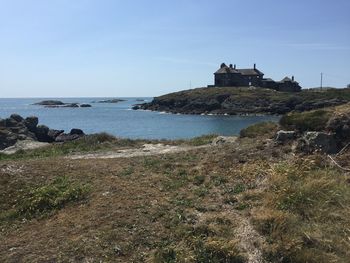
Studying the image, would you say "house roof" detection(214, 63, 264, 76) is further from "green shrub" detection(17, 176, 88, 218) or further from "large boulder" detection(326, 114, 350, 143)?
"green shrub" detection(17, 176, 88, 218)

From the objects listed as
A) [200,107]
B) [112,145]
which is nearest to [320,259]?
[112,145]

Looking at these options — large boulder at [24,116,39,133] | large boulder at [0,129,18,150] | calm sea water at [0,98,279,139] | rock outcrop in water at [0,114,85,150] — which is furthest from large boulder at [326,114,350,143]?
calm sea water at [0,98,279,139]

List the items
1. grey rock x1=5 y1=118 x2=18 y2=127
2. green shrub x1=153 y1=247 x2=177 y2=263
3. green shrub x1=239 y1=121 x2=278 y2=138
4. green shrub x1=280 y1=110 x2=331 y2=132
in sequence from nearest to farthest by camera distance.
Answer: green shrub x1=153 y1=247 x2=177 y2=263 → green shrub x1=280 y1=110 x2=331 y2=132 → green shrub x1=239 y1=121 x2=278 y2=138 → grey rock x1=5 y1=118 x2=18 y2=127

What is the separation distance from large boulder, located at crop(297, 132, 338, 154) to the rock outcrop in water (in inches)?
1412

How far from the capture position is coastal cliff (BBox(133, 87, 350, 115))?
126 metres

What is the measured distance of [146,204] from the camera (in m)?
12.1

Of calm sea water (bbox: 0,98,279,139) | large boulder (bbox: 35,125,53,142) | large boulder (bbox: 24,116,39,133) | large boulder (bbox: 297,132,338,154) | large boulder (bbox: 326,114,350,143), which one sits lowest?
calm sea water (bbox: 0,98,279,139)

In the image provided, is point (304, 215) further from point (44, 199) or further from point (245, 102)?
point (245, 102)

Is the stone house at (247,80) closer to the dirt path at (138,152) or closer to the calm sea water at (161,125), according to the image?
the calm sea water at (161,125)

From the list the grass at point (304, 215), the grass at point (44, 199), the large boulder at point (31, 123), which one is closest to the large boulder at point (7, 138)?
the large boulder at point (31, 123)

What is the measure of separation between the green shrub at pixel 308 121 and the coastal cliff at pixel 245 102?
104 metres

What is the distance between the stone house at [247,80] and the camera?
6816 inches

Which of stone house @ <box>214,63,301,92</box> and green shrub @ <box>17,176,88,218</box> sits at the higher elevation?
stone house @ <box>214,63,301,92</box>

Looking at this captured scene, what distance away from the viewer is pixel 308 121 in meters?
18.1
